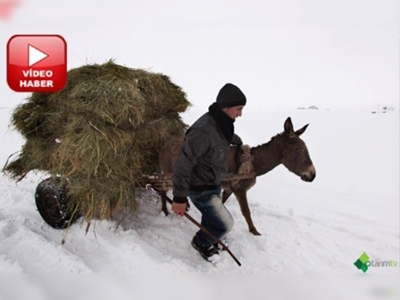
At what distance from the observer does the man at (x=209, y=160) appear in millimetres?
2373

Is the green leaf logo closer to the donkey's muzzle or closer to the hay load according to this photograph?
the donkey's muzzle

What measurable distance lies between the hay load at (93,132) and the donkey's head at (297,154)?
62.5 inches

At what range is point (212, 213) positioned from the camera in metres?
2.69

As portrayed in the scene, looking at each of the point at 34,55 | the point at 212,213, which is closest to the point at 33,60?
the point at 34,55

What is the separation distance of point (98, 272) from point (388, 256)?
2.18 meters

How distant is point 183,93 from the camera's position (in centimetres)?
369

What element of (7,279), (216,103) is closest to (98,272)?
(7,279)

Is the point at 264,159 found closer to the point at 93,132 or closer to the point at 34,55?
the point at 93,132

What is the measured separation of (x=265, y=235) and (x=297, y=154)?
99 cm

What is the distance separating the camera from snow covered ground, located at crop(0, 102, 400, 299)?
187 cm

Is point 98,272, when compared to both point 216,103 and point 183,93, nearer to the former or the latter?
point 216,103

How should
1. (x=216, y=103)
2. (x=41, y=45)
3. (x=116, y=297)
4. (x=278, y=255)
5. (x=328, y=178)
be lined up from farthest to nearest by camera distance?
(x=328, y=178), (x=278, y=255), (x=216, y=103), (x=41, y=45), (x=116, y=297)

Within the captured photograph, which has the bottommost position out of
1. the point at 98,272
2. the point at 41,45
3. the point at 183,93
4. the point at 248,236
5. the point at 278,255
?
the point at 248,236

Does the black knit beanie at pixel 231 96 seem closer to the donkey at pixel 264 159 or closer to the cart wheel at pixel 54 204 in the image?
the donkey at pixel 264 159
